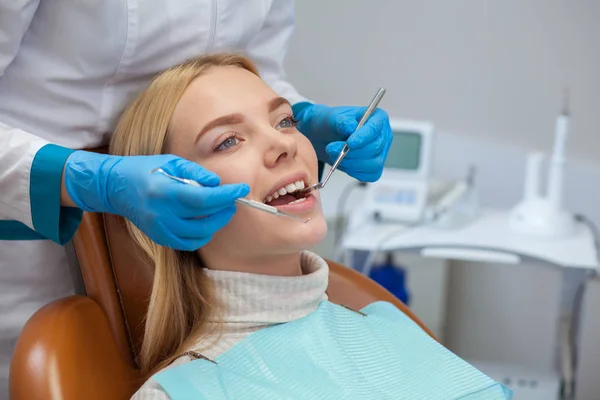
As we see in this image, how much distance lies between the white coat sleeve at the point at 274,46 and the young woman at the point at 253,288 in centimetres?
20

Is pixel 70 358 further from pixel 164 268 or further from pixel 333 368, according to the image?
pixel 333 368

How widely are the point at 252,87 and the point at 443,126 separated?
140cm

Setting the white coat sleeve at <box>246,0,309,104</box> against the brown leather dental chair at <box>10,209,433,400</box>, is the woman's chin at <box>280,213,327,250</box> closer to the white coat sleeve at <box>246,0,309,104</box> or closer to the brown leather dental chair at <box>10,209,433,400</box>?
the brown leather dental chair at <box>10,209,433,400</box>

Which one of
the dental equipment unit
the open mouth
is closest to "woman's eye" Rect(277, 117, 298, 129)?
the open mouth

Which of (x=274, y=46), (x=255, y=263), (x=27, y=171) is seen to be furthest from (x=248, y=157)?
(x=274, y=46)

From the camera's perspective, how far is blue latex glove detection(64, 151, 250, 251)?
99cm

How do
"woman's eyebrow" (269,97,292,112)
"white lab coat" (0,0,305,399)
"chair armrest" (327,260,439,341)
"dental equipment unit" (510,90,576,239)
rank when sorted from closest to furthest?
1. "white lab coat" (0,0,305,399)
2. "woman's eyebrow" (269,97,292,112)
3. "chair armrest" (327,260,439,341)
4. "dental equipment unit" (510,90,576,239)

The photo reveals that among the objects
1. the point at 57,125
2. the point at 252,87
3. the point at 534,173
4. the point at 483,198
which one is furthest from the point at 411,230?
the point at 57,125

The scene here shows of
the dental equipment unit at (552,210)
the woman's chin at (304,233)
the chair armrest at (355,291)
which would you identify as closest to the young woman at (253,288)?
the woman's chin at (304,233)

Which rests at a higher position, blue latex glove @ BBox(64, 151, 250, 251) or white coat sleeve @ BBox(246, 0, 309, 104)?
white coat sleeve @ BBox(246, 0, 309, 104)

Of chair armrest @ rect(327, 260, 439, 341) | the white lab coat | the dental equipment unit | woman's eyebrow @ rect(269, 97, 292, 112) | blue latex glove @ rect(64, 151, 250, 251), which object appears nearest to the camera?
blue latex glove @ rect(64, 151, 250, 251)

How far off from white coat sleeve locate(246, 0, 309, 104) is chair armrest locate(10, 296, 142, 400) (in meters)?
0.52

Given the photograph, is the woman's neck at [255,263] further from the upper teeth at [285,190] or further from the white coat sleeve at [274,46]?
the white coat sleeve at [274,46]

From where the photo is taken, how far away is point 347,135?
1392 millimetres
